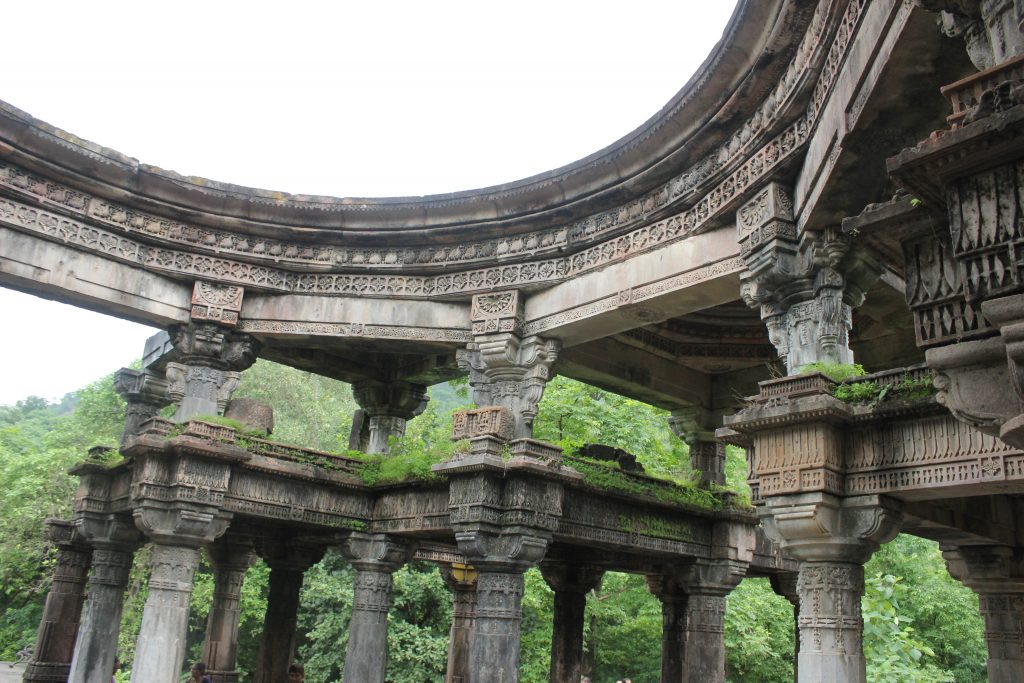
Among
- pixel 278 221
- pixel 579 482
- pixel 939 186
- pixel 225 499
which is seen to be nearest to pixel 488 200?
pixel 278 221

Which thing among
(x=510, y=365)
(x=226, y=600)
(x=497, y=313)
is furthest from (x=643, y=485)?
(x=226, y=600)

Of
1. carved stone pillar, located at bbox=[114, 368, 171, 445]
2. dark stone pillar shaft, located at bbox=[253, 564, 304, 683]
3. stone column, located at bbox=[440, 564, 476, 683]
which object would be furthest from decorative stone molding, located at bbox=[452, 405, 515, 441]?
carved stone pillar, located at bbox=[114, 368, 171, 445]

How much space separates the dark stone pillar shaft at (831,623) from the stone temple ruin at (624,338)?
21 millimetres

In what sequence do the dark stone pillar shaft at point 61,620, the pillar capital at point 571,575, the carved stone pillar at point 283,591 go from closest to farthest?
the dark stone pillar shaft at point 61,620
the pillar capital at point 571,575
the carved stone pillar at point 283,591

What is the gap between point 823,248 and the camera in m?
8.46

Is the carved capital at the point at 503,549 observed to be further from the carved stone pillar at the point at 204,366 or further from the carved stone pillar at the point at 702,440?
the carved stone pillar at the point at 204,366

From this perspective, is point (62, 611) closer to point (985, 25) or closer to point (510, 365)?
point (510, 365)

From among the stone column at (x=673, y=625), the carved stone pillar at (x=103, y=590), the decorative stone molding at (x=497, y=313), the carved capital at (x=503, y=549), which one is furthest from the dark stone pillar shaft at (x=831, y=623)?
the carved stone pillar at (x=103, y=590)

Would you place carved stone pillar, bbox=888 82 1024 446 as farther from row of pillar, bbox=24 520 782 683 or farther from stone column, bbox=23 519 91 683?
stone column, bbox=23 519 91 683

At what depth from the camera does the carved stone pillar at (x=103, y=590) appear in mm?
11023

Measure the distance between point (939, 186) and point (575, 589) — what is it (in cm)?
1025

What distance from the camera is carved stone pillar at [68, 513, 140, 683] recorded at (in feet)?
36.2

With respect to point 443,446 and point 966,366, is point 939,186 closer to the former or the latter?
point 966,366

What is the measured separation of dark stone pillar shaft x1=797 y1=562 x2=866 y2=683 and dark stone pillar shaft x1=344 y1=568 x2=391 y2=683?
620 cm
